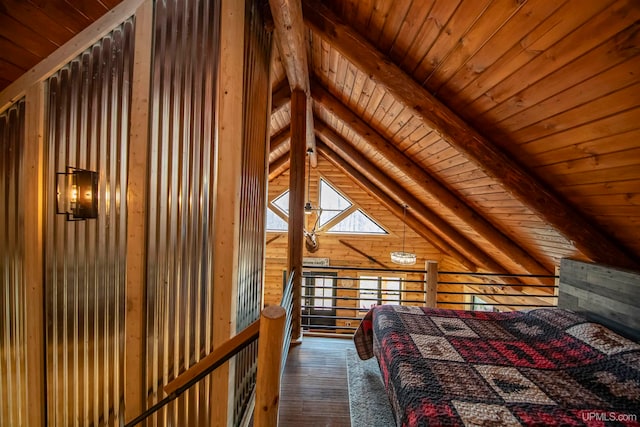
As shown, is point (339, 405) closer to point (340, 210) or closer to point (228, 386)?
point (228, 386)

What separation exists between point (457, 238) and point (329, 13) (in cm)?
372

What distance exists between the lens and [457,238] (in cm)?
411

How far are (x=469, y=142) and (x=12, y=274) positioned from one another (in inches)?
120

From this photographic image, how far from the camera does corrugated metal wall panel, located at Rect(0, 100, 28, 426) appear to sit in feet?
4.69

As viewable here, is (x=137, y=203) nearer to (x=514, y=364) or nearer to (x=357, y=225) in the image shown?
(x=514, y=364)

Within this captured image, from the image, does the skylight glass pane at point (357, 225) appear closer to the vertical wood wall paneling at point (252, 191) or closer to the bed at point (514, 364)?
the bed at point (514, 364)

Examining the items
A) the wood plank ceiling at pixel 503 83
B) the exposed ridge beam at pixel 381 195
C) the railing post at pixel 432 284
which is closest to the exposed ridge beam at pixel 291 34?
the wood plank ceiling at pixel 503 83

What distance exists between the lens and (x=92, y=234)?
1438 mm

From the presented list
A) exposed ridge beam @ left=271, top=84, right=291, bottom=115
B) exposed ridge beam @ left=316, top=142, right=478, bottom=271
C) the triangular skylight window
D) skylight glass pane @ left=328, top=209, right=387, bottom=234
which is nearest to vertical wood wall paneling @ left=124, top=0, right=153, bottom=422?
exposed ridge beam @ left=271, top=84, right=291, bottom=115

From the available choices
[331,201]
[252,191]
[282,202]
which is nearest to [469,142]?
[252,191]

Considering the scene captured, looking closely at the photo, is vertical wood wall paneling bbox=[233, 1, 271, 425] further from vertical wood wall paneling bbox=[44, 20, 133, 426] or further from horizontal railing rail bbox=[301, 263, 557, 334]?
horizontal railing rail bbox=[301, 263, 557, 334]

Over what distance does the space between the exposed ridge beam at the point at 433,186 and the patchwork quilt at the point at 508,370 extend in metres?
1.13

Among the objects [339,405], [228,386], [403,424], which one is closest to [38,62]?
[228,386]

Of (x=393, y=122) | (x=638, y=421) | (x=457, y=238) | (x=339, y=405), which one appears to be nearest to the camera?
(x=638, y=421)
